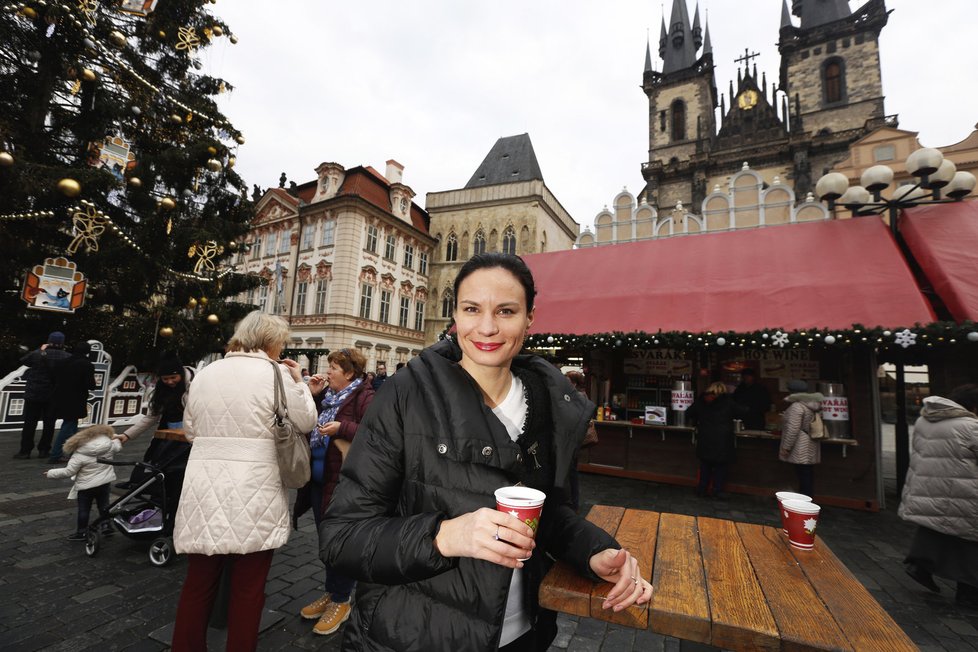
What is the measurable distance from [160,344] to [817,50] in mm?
45524

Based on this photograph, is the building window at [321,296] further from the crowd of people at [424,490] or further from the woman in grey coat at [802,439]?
the woman in grey coat at [802,439]

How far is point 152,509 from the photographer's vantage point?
3898 mm

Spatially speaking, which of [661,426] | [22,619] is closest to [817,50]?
[661,426]

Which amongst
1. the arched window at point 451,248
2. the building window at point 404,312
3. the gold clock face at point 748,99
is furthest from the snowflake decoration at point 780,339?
the gold clock face at point 748,99

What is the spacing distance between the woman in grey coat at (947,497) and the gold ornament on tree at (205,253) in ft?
42.0

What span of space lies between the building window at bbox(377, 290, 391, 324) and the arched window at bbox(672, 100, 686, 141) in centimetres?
2835

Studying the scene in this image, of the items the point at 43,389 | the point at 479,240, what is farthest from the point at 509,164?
the point at 43,389

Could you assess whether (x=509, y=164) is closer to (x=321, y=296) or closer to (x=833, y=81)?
(x=321, y=296)

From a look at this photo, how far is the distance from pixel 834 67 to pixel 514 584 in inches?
1743

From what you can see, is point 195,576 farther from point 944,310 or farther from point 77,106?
point 77,106

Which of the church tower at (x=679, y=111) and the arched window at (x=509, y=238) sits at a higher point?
the church tower at (x=679, y=111)

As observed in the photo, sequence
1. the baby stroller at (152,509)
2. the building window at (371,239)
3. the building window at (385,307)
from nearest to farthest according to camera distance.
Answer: the baby stroller at (152,509), the building window at (371,239), the building window at (385,307)

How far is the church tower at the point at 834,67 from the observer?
28484mm

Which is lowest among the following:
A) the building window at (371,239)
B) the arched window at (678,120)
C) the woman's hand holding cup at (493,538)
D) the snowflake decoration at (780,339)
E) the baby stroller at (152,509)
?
the baby stroller at (152,509)
